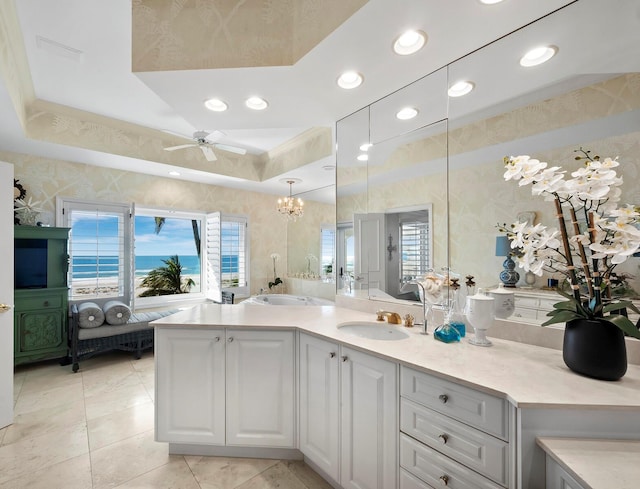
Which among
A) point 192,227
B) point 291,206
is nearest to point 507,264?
point 291,206

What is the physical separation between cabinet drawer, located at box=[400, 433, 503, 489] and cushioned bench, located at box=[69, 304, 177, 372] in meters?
2.83

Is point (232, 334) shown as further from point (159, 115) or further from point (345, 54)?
point (159, 115)

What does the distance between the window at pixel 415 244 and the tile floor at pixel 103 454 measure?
1.44m

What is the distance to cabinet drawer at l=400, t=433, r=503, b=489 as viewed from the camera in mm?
1104

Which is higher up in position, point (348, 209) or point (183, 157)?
point (183, 157)

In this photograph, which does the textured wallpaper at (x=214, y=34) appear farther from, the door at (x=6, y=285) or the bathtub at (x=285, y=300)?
the bathtub at (x=285, y=300)

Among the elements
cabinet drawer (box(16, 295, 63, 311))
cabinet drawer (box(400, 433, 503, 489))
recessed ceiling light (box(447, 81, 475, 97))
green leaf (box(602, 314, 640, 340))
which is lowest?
cabinet drawer (box(400, 433, 503, 489))

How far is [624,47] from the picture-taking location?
4.38ft

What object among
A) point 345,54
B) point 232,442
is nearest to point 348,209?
point 345,54

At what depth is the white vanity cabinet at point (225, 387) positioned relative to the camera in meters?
1.86

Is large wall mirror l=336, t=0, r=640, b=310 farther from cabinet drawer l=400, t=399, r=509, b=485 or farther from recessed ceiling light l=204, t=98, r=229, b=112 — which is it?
recessed ceiling light l=204, t=98, r=229, b=112

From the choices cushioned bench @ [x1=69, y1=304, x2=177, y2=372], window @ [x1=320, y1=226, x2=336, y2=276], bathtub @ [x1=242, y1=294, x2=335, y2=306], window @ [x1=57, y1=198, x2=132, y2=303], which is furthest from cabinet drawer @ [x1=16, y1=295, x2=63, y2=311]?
window @ [x1=320, y1=226, x2=336, y2=276]

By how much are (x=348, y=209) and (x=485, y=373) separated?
166 centimetres

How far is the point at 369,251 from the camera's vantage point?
2.35 m
